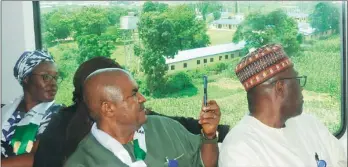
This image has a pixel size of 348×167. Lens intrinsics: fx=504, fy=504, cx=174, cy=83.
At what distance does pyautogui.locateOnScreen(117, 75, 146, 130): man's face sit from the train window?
1.06 metres

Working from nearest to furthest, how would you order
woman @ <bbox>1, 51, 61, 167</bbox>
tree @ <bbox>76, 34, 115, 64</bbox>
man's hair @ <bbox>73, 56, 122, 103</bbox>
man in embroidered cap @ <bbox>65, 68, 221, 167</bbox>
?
man in embroidered cap @ <bbox>65, 68, 221, 167</bbox> < man's hair @ <bbox>73, 56, 122, 103</bbox> < woman @ <bbox>1, 51, 61, 167</bbox> < tree @ <bbox>76, 34, 115, 64</bbox>

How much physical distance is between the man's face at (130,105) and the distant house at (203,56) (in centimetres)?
106

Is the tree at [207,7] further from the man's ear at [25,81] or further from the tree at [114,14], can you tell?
the man's ear at [25,81]

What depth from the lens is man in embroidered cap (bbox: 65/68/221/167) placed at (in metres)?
2.18

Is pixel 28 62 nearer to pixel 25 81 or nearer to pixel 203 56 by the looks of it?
pixel 25 81

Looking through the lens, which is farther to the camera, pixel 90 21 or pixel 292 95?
pixel 90 21

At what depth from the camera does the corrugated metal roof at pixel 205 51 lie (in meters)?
3.23

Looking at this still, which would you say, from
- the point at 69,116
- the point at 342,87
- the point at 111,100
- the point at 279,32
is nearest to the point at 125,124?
the point at 111,100

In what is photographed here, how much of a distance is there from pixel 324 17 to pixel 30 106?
1943 millimetres

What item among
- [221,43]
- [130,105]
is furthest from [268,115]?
[221,43]

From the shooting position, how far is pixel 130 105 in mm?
2207

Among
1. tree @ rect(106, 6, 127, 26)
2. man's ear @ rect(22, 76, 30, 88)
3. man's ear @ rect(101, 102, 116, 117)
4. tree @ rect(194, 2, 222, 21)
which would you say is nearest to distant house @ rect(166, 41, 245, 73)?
tree @ rect(194, 2, 222, 21)

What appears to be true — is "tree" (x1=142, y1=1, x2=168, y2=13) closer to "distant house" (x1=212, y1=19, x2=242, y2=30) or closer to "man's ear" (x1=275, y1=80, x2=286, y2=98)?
"distant house" (x1=212, y1=19, x2=242, y2=30)

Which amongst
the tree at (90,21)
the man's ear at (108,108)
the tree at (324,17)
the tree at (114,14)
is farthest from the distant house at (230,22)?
the man's ear at (108,108)
